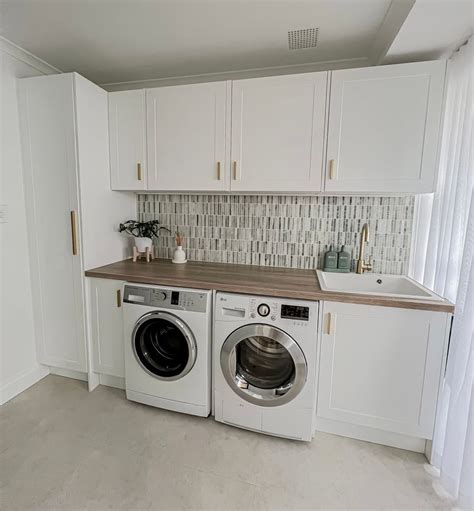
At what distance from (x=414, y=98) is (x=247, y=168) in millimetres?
1098

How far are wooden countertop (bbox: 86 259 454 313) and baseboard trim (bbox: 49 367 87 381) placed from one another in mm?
907

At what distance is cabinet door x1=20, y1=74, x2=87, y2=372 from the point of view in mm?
1876

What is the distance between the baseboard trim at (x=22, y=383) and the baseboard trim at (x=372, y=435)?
2.21 m

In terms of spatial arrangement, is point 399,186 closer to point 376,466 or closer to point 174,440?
point 376,466

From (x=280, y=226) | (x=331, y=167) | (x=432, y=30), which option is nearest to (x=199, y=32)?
(x=331, y=167)

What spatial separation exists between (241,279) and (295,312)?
444 mm

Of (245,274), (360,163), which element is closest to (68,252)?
(245,274)

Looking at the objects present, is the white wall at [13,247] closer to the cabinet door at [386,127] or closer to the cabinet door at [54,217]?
the cabinet door at [54,217]

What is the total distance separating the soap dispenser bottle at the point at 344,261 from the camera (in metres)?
2.10

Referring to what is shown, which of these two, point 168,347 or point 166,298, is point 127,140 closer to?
point 166,298

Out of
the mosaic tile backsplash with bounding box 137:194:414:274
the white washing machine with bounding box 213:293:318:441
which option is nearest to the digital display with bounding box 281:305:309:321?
the white washing machine with bounding box 213:293:318:441

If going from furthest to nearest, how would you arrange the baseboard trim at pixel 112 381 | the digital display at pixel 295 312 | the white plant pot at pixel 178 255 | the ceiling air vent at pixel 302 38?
1. the white plant pot at pixel 178 255
2. the baseboard trim at pixel 112 381
3. the ceiling air vent at pixel 302 38
4. the digital display at pixel 295 312

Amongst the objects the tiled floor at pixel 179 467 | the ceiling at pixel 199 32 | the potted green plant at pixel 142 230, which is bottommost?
the tiled floor at pixel 179 467

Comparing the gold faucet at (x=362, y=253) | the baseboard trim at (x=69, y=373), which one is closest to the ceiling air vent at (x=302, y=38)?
the gold faucet at (x=362, y=253)
